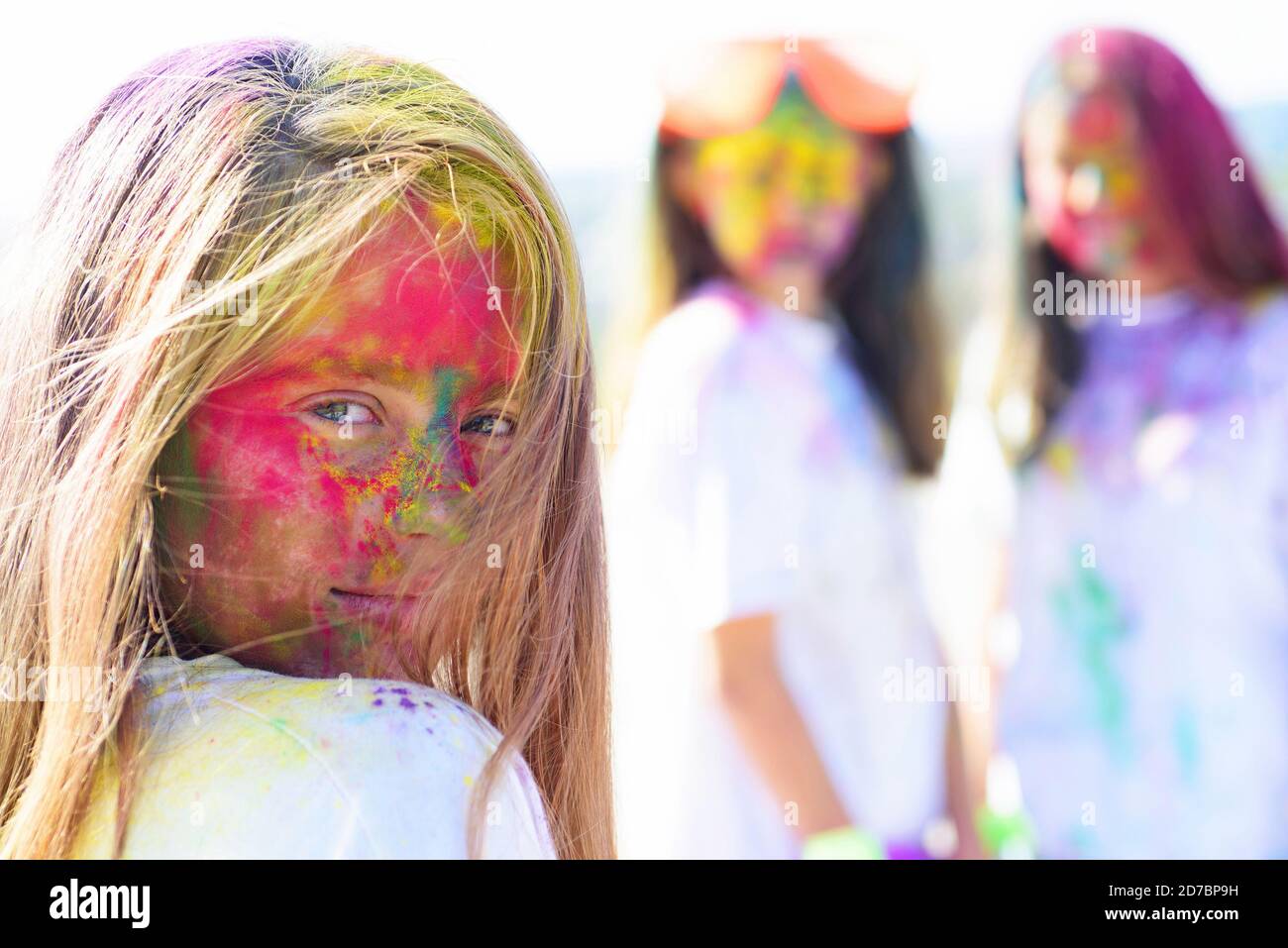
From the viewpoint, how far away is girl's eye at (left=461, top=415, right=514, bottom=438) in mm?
1267

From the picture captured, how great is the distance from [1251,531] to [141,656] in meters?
2.23

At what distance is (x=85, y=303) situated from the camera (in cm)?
120

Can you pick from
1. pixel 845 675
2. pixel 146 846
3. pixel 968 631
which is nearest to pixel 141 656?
pixel 146 846

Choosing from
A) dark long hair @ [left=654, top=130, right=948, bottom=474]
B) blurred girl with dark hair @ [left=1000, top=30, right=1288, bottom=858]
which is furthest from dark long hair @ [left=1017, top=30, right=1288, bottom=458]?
dark long hair @ [left=654, top=130, right=948, bottom=474]

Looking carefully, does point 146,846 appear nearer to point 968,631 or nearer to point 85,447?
point 85,447

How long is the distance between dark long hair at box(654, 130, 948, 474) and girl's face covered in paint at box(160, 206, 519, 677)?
5.88 feet

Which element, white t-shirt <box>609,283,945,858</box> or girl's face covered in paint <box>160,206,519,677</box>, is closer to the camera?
girl's face covered in paint <box>160,206,519,677</box>

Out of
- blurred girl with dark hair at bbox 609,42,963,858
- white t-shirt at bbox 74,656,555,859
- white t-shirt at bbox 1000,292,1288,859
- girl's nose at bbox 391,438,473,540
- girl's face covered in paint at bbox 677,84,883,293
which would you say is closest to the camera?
white t-shirt at bbox 74,656,555,859

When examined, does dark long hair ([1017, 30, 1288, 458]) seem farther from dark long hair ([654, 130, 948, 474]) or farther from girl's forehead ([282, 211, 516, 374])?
girl's forehead ([282, 211, 516, 374])

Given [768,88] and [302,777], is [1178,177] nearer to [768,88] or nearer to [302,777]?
[768,88]

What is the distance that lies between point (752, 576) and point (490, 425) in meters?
1.10

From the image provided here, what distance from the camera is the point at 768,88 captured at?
2859 millimetres

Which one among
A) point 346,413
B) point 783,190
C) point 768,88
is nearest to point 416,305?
point 346,413

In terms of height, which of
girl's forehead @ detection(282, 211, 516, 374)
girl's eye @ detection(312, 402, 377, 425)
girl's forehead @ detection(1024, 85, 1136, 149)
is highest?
girl's forehead @ detection(1024, 85, 1136, 149)
